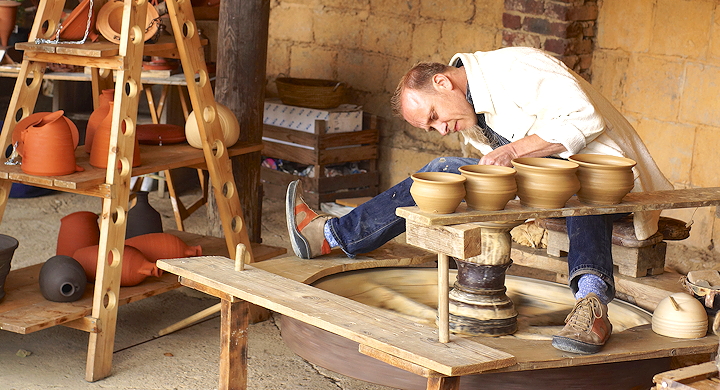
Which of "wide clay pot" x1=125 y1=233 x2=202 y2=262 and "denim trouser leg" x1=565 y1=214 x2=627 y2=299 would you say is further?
"wide clay pot" x1=125 y1=233 x2=202 y2=262

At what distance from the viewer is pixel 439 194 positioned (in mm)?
2197

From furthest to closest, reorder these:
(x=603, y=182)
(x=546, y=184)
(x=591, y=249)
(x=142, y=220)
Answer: (x=142, y=220) → (x=591, y=249) → (x=603, y=182) → (x=546, y=184)

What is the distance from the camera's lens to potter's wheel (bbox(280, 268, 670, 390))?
8.18 feet

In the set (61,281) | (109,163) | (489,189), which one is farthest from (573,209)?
(61,281)

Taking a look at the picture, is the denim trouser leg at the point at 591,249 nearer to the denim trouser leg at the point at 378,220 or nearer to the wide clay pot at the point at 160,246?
the denim trouser leg at the point at 378,220

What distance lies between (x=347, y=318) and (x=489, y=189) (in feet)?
1.79

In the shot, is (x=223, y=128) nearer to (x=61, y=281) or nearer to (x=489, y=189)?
(x=61, y=281)

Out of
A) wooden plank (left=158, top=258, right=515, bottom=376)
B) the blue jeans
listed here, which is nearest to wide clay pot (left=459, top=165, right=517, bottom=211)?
wooden plank (left=158, top=258, right=515, bottom=376)

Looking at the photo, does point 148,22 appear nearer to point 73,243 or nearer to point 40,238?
point 73,243

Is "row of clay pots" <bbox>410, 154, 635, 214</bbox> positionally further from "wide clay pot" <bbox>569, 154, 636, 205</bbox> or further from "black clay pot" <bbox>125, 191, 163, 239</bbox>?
"black clay pot" <bbox>125, 191, 163, 239</bbox>

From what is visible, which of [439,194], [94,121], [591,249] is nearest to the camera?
[439,194]

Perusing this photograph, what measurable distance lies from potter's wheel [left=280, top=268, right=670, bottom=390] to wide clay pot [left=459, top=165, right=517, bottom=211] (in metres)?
0.45

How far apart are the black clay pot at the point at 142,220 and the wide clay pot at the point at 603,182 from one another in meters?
2.04

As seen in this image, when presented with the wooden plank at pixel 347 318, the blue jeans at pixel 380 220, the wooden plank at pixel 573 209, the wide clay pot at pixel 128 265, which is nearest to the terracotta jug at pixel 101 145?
the wide clay pot at pixel 128 265
